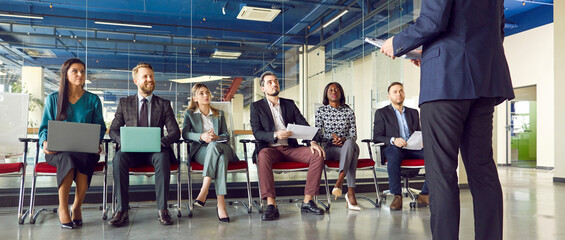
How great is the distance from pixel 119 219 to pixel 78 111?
103 cm

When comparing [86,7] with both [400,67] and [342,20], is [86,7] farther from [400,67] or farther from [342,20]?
[400,67]

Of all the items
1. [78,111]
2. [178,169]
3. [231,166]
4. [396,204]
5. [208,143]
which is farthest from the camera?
[396,204]

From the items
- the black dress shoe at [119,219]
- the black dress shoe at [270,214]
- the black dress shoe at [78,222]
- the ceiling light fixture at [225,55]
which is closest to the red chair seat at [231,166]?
the black dress shoe at [270,214]

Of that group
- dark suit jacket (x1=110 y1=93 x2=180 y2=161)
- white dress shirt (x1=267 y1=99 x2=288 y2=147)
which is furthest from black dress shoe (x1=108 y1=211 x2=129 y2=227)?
white dress shirt (x1=267 y1=99 x2=288 y2=147)

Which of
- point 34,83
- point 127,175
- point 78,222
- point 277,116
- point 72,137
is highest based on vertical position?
point 34,83

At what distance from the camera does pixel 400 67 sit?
6840mm

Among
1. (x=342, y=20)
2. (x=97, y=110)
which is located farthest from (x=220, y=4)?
(x=97, y=110)

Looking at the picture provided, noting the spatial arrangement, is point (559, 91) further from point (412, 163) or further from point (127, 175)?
point (127, 175)

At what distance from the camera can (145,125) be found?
376 cm

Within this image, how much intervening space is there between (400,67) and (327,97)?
2674mm

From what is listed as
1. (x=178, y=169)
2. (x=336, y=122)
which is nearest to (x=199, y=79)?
(x=336, y=122)

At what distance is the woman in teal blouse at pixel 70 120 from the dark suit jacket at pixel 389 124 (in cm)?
277

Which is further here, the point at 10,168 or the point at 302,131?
the point at 302,131

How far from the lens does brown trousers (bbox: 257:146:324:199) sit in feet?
12.2
